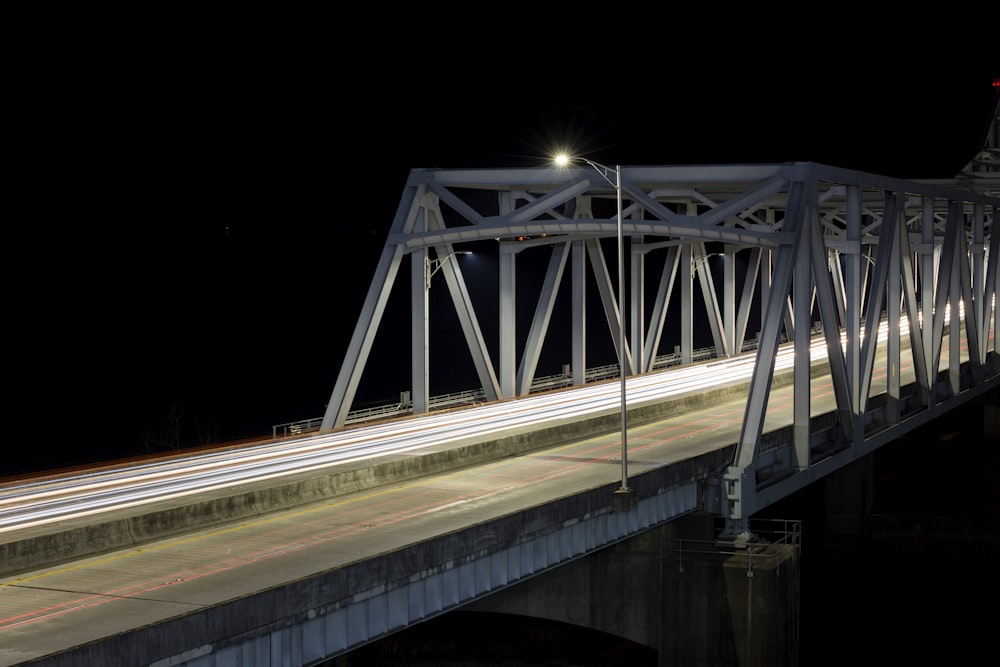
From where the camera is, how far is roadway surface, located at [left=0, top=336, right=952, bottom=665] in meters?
14.5

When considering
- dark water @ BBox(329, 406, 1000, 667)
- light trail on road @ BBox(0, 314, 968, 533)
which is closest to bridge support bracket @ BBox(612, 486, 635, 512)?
light trail on road @ BBox(0, 314, 968, 533)

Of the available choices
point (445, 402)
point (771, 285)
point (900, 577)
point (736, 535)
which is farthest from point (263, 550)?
point (900, 577)

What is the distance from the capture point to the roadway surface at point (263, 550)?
47.4ft

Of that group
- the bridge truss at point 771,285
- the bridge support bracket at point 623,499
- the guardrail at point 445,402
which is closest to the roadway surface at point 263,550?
the bridge support bracket at point 623,499

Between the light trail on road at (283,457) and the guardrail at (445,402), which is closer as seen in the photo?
the light trail on road at (283,457)

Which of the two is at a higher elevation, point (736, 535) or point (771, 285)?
point (771, 285)

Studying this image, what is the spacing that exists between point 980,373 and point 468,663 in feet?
116

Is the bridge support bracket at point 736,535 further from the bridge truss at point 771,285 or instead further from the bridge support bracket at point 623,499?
the bridge support bracket at point 623,499

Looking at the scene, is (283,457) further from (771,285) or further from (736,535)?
(771,285)

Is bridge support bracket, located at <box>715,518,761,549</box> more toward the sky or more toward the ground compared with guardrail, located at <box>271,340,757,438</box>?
more toward the ground

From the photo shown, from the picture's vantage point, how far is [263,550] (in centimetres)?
1847

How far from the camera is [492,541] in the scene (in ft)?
63.5

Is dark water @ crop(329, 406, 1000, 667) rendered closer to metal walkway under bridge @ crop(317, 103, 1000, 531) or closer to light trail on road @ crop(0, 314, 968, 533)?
metal walkway under bridge @ crop(317, 103, 1000, 531)

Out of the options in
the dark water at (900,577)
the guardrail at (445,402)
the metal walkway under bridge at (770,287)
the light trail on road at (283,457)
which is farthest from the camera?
the dark water at (900,577)
